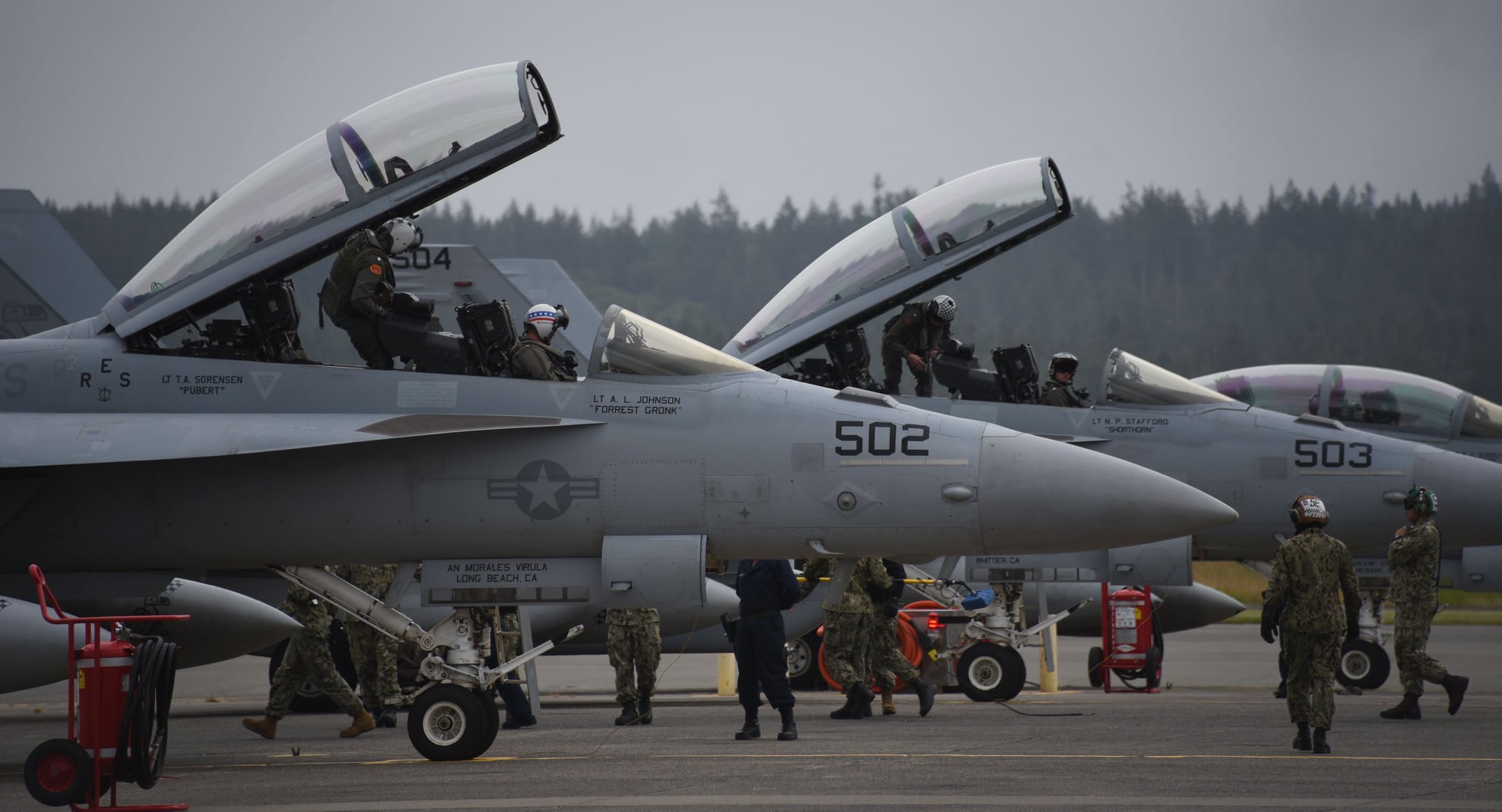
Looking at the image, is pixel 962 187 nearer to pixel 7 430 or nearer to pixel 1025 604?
pixel 1025 604

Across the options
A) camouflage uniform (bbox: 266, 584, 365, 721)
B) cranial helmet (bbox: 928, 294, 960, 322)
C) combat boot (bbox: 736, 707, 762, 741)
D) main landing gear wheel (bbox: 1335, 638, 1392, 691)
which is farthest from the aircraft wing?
main landing gear wheel (bbox: 1335, 638, 1392, 691)

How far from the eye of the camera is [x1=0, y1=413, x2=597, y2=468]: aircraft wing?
8.89 m

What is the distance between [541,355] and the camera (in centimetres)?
967

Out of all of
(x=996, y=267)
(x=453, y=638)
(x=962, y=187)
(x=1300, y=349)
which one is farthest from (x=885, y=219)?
(x=996, y=267)

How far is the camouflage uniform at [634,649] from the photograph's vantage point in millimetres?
12422

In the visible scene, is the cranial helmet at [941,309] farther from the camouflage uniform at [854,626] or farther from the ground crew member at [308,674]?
the ground crew member at [308,674]

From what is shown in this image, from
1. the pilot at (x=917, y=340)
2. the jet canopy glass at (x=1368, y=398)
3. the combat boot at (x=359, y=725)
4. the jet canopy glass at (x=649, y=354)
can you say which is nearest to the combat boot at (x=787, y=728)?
the jet canopy glass at (x=649, y=354)

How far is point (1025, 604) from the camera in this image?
1692 centimetres

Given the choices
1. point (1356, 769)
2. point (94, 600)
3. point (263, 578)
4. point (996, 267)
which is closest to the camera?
point (1356, 769)

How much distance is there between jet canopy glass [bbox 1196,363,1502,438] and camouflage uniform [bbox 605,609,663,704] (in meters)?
6.63

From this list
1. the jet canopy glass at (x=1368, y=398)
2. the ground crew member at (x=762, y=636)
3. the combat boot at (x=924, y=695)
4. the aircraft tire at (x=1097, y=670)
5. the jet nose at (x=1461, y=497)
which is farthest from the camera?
the aircraft tire at (x=1097, y=670)

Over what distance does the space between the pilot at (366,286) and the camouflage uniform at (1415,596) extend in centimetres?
781

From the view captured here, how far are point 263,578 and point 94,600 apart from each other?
9.65 ft

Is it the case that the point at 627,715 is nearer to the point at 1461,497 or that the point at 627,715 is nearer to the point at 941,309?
the point at 941,309
